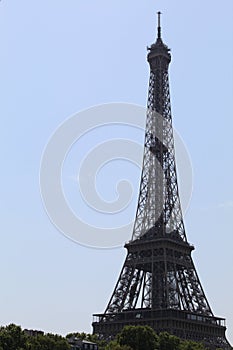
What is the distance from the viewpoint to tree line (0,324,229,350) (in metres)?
89.9

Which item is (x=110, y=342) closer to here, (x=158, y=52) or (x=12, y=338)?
(x=12, y=338)

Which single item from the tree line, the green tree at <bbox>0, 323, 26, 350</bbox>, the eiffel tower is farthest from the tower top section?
the green tree at <bbox>0, 323, 26, 350</bbox>

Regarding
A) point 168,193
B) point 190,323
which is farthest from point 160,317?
point 168,193

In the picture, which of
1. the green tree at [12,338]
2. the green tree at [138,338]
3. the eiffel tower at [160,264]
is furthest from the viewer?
the eiffel tower at [160,264]

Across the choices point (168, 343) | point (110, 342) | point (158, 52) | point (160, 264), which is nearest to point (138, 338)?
point (168, 343)

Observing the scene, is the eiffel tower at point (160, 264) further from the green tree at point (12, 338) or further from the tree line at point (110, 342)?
the green tree at point (12, 338)

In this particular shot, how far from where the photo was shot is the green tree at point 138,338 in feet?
350

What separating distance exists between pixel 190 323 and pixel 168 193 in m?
28.2

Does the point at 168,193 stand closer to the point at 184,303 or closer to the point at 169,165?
the point at 169,165

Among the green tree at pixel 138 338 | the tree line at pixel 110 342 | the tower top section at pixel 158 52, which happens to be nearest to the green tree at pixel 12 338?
the tree line at pixel 110 342

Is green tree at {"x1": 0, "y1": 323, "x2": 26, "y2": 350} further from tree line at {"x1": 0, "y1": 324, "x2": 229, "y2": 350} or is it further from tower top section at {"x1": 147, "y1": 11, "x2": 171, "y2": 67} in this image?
tower top section at {"x1": 147, "y1": 11, "x2": 171, "y2": 67}

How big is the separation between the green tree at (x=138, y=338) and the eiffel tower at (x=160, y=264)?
11.8 meters

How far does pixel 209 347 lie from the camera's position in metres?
127

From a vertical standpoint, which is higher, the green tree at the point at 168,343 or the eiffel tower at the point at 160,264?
the eiffel tower at the point at 160,264
